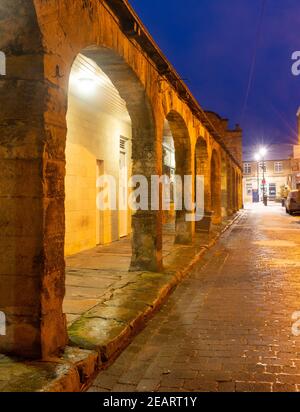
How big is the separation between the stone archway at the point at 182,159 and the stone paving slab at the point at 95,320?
2.80 m

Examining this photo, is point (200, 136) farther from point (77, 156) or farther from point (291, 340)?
point (291, 340)

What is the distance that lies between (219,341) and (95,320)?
1.45 meters

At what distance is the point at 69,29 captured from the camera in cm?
444

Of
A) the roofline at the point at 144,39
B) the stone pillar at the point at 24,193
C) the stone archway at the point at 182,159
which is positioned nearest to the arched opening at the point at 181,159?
the stone archway at the point at 182,159

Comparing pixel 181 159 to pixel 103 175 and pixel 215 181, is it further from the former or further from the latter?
pixel 215 181

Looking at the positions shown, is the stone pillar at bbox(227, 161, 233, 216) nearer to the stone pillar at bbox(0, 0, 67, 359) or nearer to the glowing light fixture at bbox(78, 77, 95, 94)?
the glowing light fixture at bbox(78, 77, 95, 94)

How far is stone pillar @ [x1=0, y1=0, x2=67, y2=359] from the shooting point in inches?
152

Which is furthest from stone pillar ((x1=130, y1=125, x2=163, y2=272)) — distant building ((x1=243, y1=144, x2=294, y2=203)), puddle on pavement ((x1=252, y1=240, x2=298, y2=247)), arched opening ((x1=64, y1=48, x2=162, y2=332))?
distant building ((x1=243, y1=144, x2=294, y2=203))

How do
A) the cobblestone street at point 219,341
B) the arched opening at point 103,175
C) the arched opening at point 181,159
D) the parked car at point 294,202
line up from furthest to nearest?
the parked car at point 294,202 → the arched opening at point 181,159 → the arched opening at point 103,175 → the cobblestone street at point 219,341

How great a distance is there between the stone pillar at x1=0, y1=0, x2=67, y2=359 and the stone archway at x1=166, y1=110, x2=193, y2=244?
25.6 ft

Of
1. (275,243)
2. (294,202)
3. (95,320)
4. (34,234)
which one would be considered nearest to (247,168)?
(294,202)

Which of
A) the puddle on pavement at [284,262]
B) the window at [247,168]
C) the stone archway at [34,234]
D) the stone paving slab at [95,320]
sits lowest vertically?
the puddle on pavement at [284,262]

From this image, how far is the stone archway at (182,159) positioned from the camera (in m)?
11.9

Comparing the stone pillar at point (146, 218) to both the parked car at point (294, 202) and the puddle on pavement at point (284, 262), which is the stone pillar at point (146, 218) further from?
the parked car at point (294, 202)
